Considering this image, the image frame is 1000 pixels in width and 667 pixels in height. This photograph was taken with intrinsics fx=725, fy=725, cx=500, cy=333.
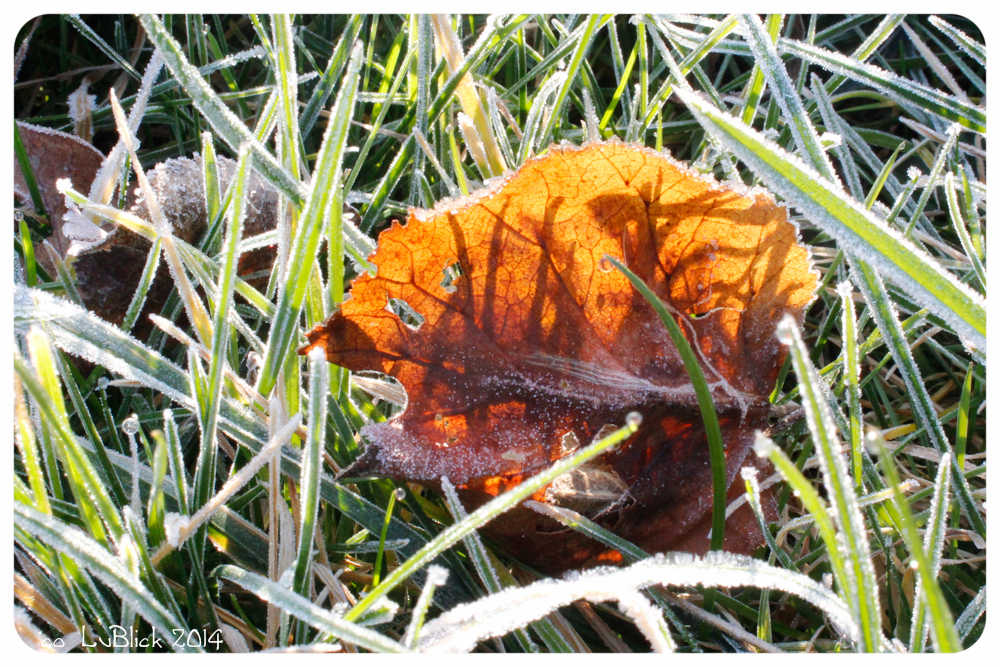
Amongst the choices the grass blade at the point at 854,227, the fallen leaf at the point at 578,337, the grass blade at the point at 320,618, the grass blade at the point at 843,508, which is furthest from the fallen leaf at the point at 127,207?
the grass blade at the point at 843,508

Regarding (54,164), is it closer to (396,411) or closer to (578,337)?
(396,411)

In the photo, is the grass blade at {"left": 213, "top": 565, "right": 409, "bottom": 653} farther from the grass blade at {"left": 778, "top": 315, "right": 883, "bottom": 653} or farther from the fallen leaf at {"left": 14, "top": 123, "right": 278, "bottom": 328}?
the fallen leaf at {"left": 14, "top": 123, "right": 278, "bottom": 328}

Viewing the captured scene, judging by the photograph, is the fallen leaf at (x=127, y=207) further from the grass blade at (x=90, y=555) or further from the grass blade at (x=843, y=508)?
the grass blade at (x=843, y=508)

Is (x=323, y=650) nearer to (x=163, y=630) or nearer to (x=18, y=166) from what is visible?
(x=163, y=630)

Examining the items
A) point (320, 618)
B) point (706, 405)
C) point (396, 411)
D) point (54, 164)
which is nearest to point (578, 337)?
point (706, 405)

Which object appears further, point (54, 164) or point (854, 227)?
point (54, 164)
